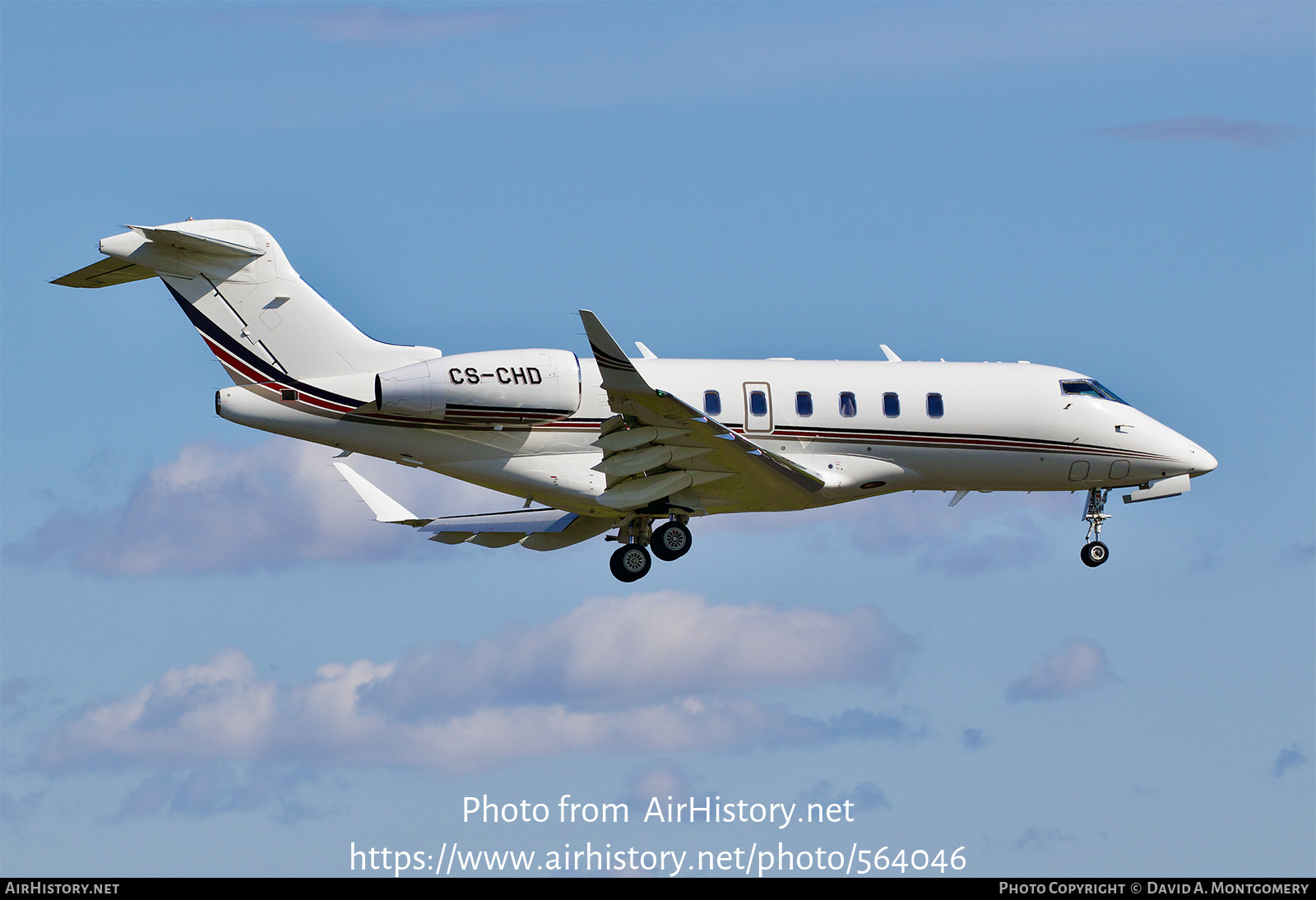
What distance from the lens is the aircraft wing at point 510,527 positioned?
3156 centimetres

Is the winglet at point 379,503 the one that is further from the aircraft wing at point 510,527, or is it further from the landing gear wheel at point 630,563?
the landing gear wheel at point 630,563

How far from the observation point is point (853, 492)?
29828 mm

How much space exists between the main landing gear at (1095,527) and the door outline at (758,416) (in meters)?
7.20

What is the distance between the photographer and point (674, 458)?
27922mm

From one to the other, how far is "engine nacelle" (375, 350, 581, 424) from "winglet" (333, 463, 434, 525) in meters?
3.90

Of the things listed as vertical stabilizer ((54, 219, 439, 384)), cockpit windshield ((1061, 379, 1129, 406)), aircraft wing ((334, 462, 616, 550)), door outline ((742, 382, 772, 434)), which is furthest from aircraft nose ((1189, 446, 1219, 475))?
vertical stabilizer ((54, 219, 439, 384))

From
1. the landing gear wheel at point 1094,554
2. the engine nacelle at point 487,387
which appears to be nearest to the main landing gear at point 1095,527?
the landing gear wheel at point 1094,554

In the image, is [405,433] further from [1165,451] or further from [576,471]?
[1165,451]

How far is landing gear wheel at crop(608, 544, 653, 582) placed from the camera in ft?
97.5

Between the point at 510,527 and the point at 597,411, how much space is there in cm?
492

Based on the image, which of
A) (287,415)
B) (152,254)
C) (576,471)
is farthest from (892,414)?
(152,254)

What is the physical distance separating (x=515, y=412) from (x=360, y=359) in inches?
113

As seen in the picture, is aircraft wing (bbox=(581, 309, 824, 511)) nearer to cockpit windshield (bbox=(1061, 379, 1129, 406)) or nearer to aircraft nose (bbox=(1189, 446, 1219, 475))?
cockpit windshield (bbox=(1061, 379, 1129, 406))

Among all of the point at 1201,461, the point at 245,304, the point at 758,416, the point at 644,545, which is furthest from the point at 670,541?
the point at 1201,461
